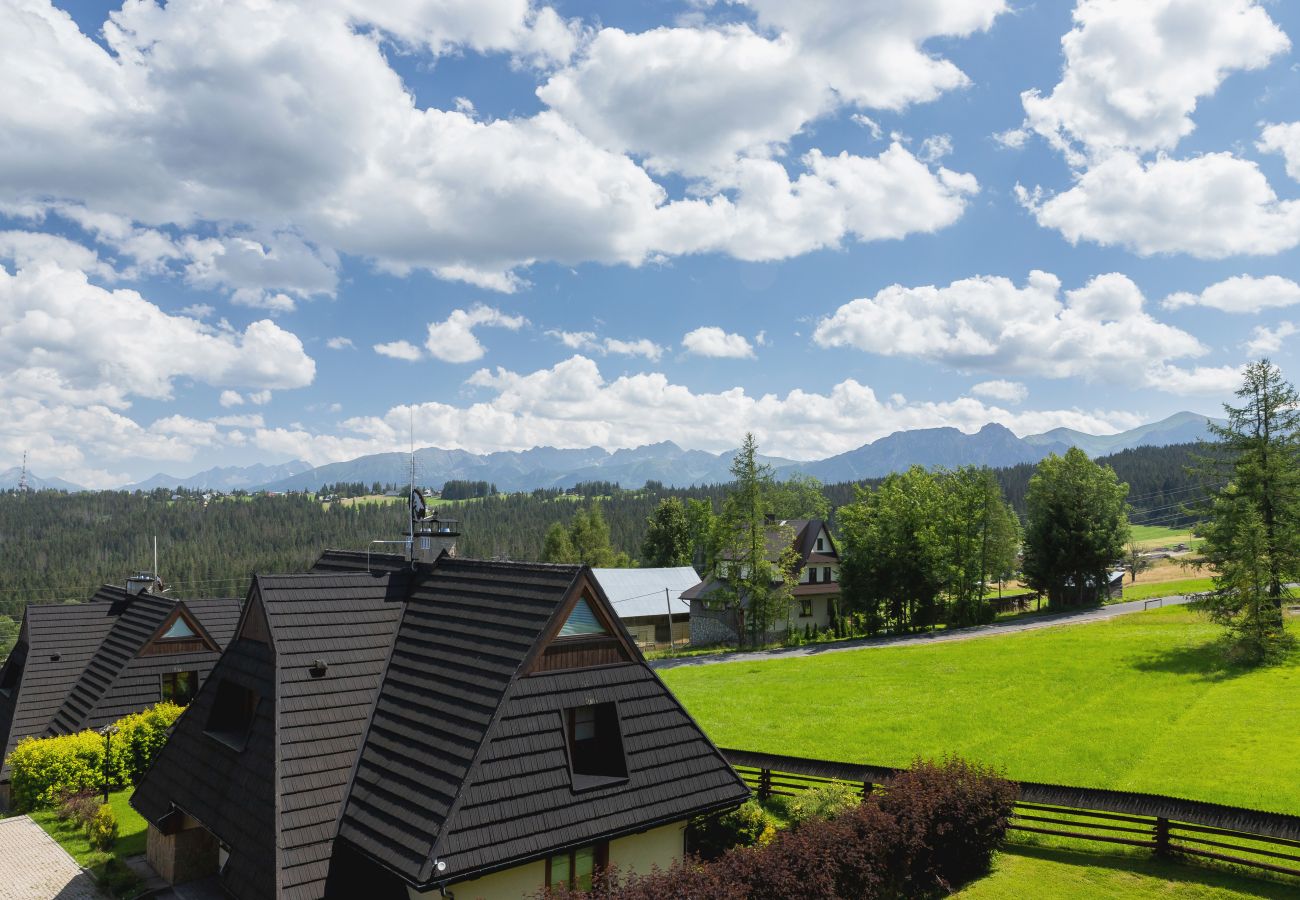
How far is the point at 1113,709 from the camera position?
27.3 m

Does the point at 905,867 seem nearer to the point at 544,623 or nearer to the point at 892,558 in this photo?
the point at 544,623

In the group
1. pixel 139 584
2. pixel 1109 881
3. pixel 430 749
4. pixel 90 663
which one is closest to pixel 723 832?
pixel 430 749

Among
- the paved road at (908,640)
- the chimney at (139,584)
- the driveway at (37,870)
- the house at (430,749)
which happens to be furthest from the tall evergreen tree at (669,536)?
the house at (430,749)

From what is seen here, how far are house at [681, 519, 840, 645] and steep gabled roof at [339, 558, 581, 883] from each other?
4269 cm

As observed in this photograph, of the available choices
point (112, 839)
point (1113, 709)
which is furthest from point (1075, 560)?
point (112, 839)

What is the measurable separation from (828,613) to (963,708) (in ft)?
121

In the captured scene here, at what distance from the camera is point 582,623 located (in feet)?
45.0

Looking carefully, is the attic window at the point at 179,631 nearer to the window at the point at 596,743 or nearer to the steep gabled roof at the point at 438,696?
the steep gabled roof at the point at 438,696

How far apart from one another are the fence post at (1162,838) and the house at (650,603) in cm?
4936

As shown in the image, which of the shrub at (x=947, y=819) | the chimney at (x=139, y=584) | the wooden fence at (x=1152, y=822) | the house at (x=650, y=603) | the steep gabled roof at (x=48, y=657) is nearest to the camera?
the shrub at (x=947, y=819)

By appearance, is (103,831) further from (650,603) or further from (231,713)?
(650,603)

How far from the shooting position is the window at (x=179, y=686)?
25.7m

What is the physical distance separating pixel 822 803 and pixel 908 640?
36.9 m

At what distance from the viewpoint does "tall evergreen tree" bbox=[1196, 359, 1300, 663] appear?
107ft
